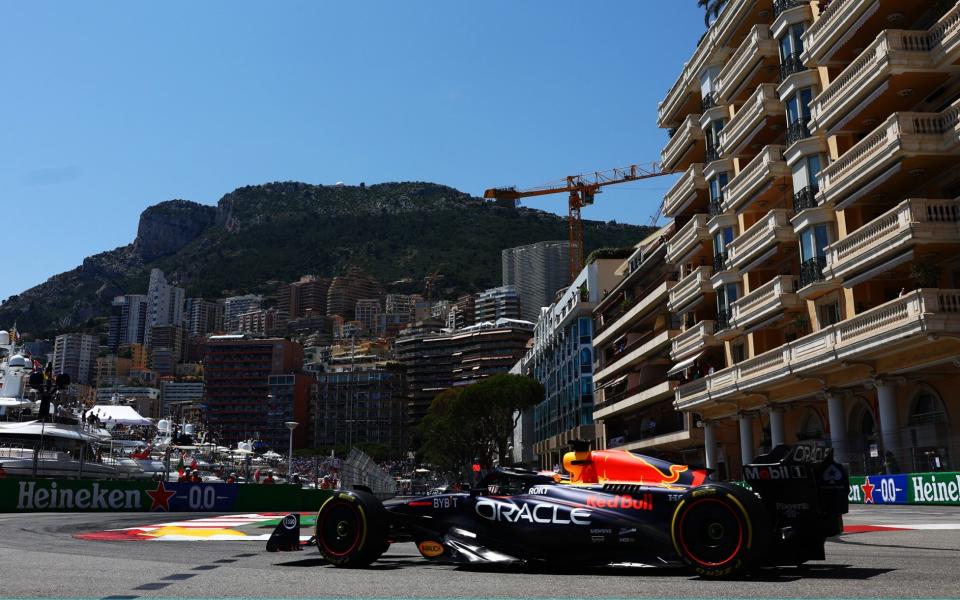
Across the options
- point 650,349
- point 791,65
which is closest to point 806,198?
point 791,65

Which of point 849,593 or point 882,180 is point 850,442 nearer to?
point 882,180

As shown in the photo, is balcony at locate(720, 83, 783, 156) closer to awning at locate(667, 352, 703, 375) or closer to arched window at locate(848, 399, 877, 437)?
awning at locate(667, 352, 703, 375)

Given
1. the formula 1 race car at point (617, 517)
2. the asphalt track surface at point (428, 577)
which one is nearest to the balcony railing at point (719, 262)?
the asphalt track surface at point (428, 577)

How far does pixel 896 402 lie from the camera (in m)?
32.6

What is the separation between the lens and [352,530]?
34.5 ft

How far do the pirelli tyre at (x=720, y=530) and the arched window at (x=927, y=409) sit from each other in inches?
1045

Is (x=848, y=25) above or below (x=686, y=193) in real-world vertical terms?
above

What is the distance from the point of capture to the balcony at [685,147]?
2012 inches

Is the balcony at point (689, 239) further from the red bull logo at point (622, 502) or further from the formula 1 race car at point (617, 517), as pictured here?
the red bull logo at point (622, 502)

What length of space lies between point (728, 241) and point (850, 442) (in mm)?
14332

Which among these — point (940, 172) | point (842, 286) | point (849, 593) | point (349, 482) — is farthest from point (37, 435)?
point (849, 593)

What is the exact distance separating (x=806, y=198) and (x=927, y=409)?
9935mm

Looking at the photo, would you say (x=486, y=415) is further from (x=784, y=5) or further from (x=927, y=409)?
(x=927, y=409)

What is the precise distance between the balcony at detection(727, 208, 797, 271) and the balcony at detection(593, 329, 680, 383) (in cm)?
1342
